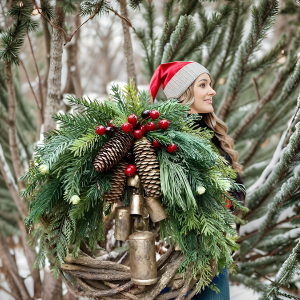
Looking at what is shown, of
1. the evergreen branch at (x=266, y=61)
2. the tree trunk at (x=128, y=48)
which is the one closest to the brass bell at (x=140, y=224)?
the tree trunk at (x=128, y=48)

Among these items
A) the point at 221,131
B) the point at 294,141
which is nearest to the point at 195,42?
the point at 221,131

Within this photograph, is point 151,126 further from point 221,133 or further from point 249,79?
point 249,79

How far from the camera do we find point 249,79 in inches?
45.1

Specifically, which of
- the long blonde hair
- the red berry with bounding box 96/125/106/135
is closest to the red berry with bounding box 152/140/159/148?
the red berry with bounding box 96/125/106/135

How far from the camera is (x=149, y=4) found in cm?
105

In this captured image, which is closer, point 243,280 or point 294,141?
point 294,141

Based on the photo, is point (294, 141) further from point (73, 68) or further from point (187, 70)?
point (73, 68)

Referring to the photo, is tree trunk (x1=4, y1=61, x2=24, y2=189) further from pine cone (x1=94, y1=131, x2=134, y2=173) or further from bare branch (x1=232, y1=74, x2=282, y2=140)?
bare branch (x1=232, y1=74, x2=282, y2=140)

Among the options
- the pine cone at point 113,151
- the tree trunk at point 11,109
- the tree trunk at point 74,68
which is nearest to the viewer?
the pine cone at point 113,151

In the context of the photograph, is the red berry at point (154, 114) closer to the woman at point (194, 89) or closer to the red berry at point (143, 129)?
the red berry at point (143, 129)

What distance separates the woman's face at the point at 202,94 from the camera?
33.9 inches

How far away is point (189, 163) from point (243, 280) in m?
0.70

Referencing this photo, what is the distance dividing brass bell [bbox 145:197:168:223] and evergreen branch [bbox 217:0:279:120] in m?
0.68

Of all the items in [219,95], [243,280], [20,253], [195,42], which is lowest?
[20,253]
